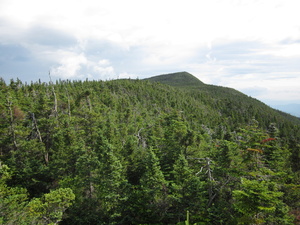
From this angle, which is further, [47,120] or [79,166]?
[47,120]

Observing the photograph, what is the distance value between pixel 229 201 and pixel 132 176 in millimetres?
13210

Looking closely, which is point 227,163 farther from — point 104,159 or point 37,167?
point 37,167

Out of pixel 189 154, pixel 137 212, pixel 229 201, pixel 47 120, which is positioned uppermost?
pixel 47 120

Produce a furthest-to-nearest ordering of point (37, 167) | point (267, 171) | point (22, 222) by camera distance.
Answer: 1. point (37, 167)
2. point (267, 171)
3. point (22, 222)

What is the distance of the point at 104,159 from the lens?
21.4m

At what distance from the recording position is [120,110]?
6444 centimetres

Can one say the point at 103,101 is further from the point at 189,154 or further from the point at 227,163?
the point at 227,163

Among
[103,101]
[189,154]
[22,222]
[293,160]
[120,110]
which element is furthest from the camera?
[103,101]

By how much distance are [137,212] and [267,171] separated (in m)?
15.1

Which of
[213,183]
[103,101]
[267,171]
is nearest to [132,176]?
[213,183]

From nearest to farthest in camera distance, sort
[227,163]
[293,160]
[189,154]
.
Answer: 1. [227,163]
2. [189,154]
3. [293,160]

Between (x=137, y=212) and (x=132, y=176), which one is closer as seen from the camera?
(x=137, y=212)

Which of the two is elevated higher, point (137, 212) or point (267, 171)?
point (267, 171)

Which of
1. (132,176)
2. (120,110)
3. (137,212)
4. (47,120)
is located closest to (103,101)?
(120,110)
